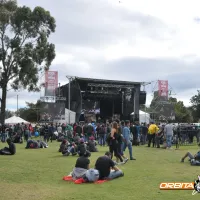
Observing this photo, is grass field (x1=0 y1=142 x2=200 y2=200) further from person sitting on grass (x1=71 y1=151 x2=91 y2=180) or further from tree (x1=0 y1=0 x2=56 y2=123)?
tree (x1=0 y1=0 x2=56 y2=123)

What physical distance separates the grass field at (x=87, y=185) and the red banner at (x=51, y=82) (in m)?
23.2

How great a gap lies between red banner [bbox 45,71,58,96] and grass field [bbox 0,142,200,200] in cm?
2317

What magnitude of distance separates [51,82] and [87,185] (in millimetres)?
27999

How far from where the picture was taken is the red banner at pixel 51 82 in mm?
35250

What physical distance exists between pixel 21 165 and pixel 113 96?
27.7 m

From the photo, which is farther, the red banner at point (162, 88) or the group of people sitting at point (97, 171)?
the red banner at point (162, 88)

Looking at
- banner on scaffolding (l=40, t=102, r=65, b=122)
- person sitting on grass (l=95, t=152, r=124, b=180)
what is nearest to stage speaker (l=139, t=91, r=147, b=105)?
banner on scaffolding (l=40, t=102, r=65, b=122)

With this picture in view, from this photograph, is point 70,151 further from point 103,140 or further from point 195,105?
point 195,105

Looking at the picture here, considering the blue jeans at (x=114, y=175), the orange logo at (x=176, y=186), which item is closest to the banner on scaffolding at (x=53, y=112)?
the blue jeans at (x=114, y=175)

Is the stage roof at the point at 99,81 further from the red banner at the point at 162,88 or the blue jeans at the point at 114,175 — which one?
the blue jeans at the point at 114,175

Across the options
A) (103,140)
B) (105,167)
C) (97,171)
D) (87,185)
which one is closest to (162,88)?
(103,140)

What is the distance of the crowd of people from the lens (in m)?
8.96

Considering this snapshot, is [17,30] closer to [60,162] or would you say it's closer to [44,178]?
[60,162]

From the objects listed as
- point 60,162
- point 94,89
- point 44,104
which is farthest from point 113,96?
point 60,162
